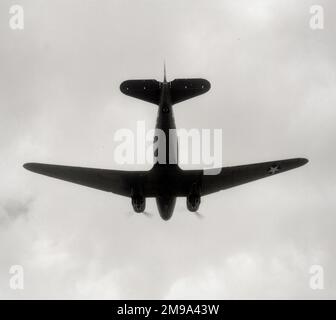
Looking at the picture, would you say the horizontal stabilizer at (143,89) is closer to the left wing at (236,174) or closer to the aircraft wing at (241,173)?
the left wing at (236,174)

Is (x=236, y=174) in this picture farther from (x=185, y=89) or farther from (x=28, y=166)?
(x=28, y=166)

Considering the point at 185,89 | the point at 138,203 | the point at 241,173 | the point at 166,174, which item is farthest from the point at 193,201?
the point at 185,89

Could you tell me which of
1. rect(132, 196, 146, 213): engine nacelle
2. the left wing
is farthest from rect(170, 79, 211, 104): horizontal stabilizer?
rect(132, 196, 146, 213): engine nacelle

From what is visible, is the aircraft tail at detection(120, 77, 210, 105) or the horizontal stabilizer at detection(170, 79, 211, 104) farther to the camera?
the aircraft tail at detection(120, 77, 210, 105)

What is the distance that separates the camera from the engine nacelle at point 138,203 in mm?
37875

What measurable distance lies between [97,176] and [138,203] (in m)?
5.27

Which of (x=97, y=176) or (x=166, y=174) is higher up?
(x=97, y=176)

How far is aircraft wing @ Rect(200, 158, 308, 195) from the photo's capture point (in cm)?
4022

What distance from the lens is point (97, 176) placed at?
41.4 metres

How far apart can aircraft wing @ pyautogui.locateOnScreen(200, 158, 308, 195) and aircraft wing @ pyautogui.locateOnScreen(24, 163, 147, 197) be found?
→ 518cm

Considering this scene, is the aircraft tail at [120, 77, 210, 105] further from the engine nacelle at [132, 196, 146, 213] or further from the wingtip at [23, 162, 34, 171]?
the wingtip at [23, 162, 34, 171]

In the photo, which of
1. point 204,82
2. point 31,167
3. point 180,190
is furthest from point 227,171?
point 31,167
